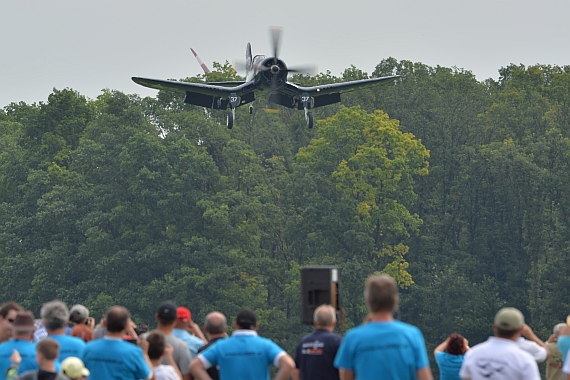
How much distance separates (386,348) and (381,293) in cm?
36

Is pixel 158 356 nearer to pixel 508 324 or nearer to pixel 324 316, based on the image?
pixel 324 316

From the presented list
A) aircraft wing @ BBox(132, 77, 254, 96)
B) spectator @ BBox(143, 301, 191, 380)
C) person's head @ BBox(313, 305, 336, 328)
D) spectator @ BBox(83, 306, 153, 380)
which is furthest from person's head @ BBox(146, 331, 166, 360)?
aircraft wing @ BBox(132, 77, 254, 96)

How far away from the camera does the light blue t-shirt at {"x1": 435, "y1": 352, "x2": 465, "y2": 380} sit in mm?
9766

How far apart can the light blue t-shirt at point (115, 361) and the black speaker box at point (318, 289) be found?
144cm

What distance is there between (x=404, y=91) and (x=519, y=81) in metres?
7.22

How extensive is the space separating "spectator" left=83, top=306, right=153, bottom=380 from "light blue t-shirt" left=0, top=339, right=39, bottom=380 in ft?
1.85

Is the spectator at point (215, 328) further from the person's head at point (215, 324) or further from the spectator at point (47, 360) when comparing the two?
the spectator at point (47, 360)

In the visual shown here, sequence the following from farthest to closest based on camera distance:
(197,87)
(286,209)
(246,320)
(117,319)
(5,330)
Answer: (286,209) → (197,87) → (5,330) → (246,320) → (117,319)

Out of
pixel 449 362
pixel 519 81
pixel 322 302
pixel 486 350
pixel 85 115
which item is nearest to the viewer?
pixel 486 350

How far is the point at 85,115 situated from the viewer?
61812 millimetres

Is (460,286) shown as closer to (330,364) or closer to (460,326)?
(460,326)

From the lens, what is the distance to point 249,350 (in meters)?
7.75

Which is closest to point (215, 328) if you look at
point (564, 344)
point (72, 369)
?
point (72, 369)

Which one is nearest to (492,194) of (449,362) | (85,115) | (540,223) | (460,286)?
(540,223)
